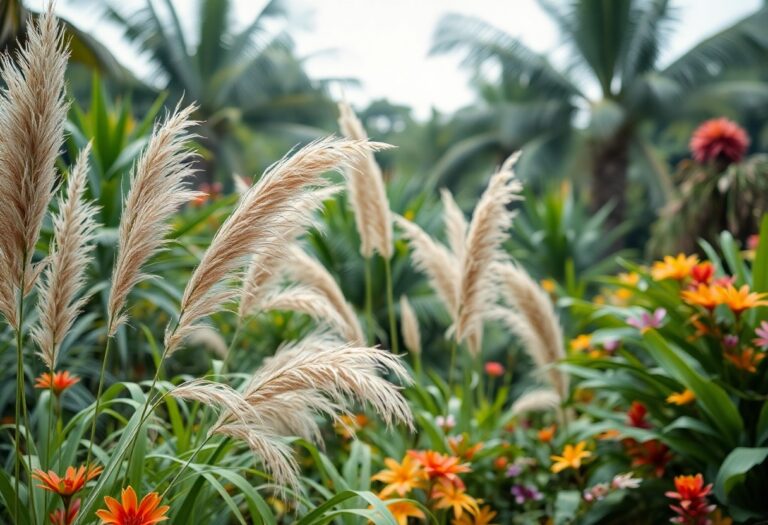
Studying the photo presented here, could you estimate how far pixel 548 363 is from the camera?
274 centimetres

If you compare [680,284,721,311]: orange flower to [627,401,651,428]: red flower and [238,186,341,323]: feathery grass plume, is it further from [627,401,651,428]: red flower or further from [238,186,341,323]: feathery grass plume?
[238,186,341,323]: feathery grass plume

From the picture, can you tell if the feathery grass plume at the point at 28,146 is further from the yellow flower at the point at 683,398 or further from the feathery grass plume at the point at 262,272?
the yellow flower at the point at 683,398

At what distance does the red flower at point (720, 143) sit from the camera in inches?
182

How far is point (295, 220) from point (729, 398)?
60.6 inches

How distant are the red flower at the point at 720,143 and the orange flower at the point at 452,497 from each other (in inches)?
127

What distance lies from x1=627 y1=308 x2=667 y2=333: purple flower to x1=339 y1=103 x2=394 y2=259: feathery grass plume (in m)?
0.87

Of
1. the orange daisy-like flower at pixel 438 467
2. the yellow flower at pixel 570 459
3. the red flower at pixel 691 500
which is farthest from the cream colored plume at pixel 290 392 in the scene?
the yellow flower at pixel 570 459

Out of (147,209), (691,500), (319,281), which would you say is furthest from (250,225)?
(691,500)

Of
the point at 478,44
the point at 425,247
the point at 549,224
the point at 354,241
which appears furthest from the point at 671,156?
the point at 425,247

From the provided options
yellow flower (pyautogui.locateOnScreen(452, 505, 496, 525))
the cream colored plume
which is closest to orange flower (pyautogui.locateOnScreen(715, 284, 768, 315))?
yellow flower (pyautogui.locateOnScreen(452, 505, 496, 525))

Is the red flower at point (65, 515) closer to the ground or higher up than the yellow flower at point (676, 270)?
closer to the ground

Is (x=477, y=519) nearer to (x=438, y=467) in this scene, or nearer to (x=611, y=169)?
(x=438, y=467)

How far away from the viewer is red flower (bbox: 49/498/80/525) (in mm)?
1588

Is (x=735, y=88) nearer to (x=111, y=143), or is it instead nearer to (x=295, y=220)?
(x=111, y=143)
